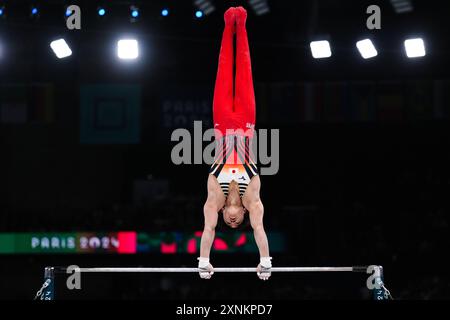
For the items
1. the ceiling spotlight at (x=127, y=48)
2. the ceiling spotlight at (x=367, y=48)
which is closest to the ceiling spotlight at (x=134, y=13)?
the ceiling spotlight at (x=127, y=48)

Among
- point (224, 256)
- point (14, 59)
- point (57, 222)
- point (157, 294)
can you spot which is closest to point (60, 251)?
point (57, 222)

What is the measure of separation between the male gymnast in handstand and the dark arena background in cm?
573

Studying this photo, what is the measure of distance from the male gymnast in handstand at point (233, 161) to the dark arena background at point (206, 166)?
18.8 feet

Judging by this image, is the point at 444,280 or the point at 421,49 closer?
the point at 421,49

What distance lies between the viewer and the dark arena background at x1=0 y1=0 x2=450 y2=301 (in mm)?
15039

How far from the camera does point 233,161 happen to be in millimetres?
8141

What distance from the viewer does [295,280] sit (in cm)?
1593

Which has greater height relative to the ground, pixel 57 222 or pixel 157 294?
pixel 57 222

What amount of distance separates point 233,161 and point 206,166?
899 centimetres

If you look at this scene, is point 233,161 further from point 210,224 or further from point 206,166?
point 206,166

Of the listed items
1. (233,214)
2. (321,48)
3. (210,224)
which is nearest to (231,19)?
(233,214)

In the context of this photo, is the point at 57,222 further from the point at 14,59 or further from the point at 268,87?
the point at 268,87
